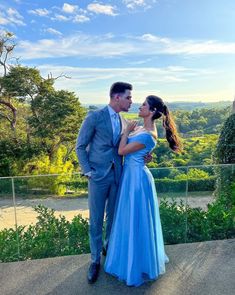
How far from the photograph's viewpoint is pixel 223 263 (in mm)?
2812

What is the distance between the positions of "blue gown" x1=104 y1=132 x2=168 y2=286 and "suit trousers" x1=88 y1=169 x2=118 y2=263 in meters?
0.08

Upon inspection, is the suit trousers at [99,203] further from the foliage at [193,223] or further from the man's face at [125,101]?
the foliage at [193,223]

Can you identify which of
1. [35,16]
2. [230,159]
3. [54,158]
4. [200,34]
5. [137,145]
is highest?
[35,16]

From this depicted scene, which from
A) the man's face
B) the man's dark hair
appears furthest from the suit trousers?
the man's dark hair

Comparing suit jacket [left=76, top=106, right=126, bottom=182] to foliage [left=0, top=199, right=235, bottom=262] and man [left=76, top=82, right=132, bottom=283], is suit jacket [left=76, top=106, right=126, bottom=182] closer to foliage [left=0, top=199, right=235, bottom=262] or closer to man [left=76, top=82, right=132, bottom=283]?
man [left=76, top=82, right=132, bottom=283]

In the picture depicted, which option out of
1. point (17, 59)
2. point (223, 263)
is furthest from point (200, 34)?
point (223, 263)

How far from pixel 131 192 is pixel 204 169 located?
56.4 inches

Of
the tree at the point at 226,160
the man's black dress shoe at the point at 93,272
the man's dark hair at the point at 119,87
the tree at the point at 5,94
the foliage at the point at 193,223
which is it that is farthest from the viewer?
the tree at the point at 5,94

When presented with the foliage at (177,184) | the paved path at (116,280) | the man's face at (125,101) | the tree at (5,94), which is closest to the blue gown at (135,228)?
the paved path at (116,280)

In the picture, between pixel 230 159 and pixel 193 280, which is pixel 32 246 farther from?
pixel 230 159

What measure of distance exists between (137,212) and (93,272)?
569 millimetres

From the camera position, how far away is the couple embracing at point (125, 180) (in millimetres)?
2418

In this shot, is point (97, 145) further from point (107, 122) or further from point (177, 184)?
point (177, 184)

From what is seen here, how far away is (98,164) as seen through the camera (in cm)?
248
